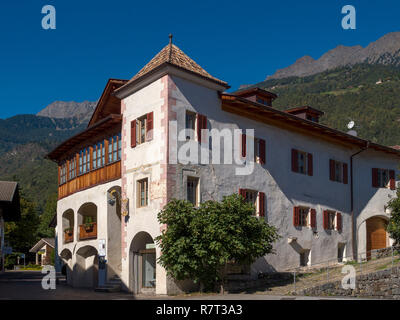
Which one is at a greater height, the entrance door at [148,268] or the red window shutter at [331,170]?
the red window shutter at [331,170]

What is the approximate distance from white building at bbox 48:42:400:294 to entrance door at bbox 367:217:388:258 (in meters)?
0.10

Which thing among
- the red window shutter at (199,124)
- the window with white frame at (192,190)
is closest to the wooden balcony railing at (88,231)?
the window with white frame at (192,190)

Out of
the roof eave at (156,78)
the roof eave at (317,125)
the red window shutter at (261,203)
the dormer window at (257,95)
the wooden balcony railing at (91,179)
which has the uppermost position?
the dormer window at (257,95)

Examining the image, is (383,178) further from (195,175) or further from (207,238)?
(207,238)

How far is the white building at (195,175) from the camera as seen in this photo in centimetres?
2288

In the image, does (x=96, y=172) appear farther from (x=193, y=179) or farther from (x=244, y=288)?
(x=244, y=288)

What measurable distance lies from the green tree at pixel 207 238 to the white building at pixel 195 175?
1.16 m

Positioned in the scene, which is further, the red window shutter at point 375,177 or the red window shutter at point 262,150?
the red window shutter at point 375,177

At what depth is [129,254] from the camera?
950 inches

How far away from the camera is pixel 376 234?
1348 inches

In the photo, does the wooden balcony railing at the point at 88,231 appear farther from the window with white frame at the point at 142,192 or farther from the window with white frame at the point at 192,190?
the window with white frame at the point at 192,190

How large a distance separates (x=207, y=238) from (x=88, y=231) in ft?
36.7

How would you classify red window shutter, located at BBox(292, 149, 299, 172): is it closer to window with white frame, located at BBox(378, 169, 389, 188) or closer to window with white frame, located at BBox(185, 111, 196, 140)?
window with white frame, located at BBox(185, 111, 196, 140)
